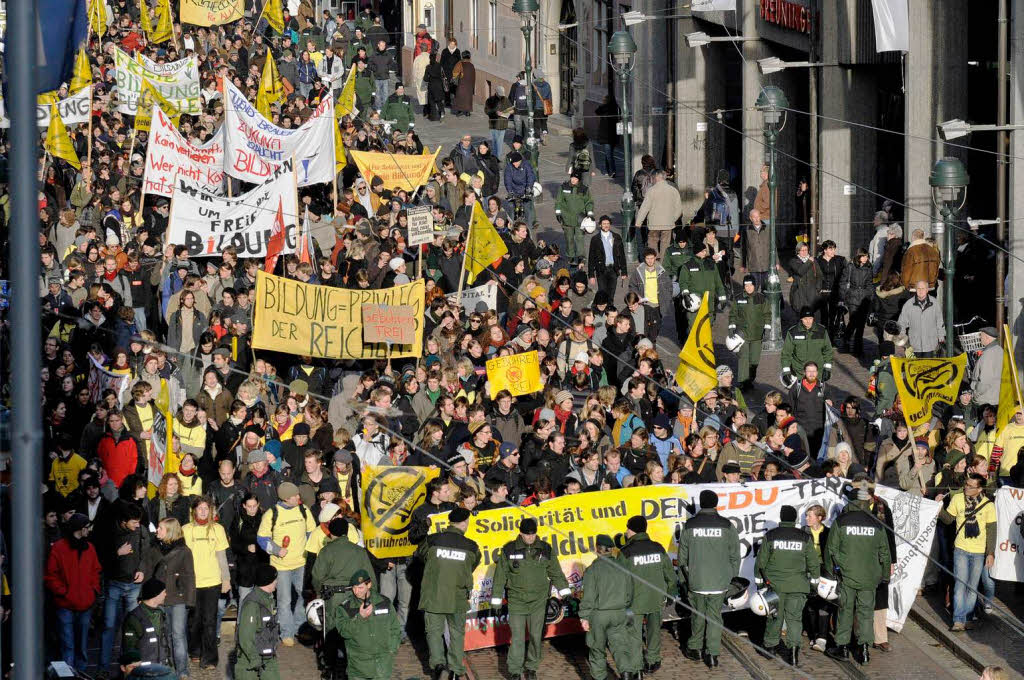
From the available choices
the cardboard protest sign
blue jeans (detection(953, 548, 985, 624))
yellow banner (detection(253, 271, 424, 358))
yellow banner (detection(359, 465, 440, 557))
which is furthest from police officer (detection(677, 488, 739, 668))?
yellow banner (detection(253, 271, 424, 358))

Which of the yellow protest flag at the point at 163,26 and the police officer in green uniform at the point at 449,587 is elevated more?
the yellow protest flag at the point at 163,26

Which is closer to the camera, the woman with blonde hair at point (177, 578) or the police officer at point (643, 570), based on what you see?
the police officer at point (643, 570)

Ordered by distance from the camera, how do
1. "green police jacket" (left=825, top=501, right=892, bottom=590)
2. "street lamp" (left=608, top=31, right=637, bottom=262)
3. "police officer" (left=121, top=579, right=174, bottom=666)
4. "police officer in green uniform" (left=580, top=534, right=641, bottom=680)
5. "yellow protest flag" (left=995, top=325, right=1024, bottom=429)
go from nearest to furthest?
"police officer" (left=121, top=579, right=174, bottom=666), "police officer in green uniform" (left=580, top=534, right=641, bottom=680), "green police jacket" (left=825, top=501, right=892, bottom=590), "yellow protest flag" (left=995, top=325, right=1024, bottom=429), "street lamp" (left=608, top=31, right=637, bottom=262)

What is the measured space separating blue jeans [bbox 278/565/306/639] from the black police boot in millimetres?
4178

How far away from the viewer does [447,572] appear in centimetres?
1509

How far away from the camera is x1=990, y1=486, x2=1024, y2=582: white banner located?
16141 mm

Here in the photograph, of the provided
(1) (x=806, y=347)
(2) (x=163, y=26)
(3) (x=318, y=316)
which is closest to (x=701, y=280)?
(1) (x=806, y=347)

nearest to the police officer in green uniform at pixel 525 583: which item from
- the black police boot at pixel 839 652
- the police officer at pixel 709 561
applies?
the police officer at pixel 709 561

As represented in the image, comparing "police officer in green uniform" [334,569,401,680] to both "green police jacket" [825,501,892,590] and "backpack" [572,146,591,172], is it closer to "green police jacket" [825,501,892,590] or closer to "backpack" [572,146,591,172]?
"green police jacket" [825,501,892,590]

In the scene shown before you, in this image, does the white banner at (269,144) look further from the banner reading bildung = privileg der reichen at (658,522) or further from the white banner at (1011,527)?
the white banner at (1011,527)

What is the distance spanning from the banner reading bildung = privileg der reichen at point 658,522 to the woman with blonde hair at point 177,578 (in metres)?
2.19

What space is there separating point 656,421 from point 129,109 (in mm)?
17150

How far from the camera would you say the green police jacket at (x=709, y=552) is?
15.4 m

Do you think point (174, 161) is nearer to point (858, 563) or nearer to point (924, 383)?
point (924, 383)
